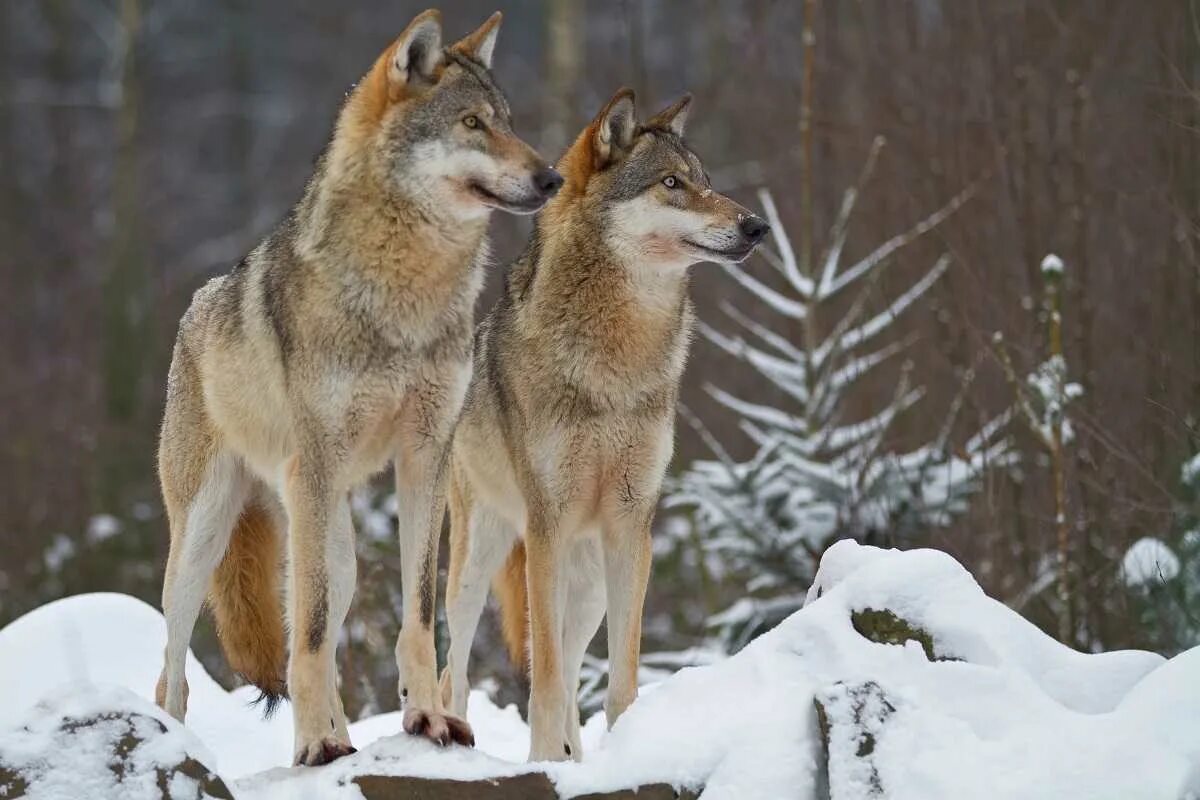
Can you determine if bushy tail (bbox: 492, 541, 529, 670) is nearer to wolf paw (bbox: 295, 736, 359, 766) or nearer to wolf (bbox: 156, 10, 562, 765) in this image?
wolf (bbox: 156, 10, 562, 765)

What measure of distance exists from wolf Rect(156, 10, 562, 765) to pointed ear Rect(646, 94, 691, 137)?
A: 78 cm

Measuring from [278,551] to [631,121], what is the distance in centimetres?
211

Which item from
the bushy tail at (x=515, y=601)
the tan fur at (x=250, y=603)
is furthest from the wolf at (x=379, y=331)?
the bushy tail at (x=515, y=601)

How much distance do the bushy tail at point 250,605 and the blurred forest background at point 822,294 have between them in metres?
1.05

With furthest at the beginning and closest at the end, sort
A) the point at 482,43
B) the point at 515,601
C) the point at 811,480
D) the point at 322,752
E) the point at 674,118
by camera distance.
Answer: the point at 811,480 < the point at 515,601 < the point at 674,118 < the point at 482,43 < the point at 322,752

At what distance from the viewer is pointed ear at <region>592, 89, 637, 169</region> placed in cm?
555

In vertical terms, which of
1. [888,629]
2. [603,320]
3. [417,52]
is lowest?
[888,629]

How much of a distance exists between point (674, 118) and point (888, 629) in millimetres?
2348

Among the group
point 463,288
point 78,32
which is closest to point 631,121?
point 463,288

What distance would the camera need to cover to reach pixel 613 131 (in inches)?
220

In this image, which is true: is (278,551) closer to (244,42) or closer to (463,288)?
(463,288)

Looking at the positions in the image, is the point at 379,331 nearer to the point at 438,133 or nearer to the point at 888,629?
the point at 438,133

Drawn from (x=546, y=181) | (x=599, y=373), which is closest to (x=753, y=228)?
(x=599, y=373)

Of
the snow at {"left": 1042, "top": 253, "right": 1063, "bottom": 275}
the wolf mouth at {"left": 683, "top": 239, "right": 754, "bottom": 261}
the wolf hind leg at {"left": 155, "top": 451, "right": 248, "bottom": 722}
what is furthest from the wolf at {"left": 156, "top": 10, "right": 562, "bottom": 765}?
the snow at {"left": 1042, "top": 253, "right": 1063, "bottom": 275}
